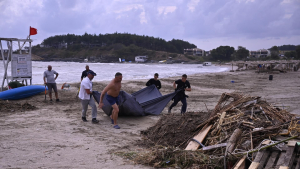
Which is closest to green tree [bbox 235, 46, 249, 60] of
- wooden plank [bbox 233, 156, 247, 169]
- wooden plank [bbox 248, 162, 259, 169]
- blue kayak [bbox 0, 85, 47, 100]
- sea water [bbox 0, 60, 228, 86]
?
sea water [bbox 0, 60, 228, 86]

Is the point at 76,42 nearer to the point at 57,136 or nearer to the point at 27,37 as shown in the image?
the point at 27,37

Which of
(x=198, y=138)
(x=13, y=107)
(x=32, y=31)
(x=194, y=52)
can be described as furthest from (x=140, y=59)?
(x=198, y=138)

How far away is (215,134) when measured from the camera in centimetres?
520

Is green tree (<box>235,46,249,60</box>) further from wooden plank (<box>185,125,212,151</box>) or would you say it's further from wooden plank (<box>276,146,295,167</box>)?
wooden plank (<box>276,146,295,167</box>)

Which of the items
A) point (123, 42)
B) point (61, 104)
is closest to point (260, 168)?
point (61, 104)

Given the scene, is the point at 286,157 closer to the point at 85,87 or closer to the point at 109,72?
the point at 85,87

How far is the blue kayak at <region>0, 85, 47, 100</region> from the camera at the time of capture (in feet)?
37.0

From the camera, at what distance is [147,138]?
6.27 m

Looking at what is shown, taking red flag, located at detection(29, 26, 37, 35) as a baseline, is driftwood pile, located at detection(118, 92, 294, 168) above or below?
below

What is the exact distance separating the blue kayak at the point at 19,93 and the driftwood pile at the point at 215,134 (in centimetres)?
746

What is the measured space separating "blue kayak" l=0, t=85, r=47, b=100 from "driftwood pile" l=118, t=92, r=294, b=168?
7455 millimetres

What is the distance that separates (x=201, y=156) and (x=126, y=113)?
4.33m

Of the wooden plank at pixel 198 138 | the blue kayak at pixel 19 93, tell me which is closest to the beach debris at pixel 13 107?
the blue kayak at pixel 19 93

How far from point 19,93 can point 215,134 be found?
931cm
